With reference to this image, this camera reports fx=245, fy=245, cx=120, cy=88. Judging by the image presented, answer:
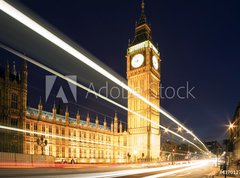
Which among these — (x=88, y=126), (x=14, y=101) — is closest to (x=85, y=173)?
(x=14, y=101)

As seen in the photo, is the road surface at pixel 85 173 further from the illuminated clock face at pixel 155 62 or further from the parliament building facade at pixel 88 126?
the illuminated clock face at pixel 155 62

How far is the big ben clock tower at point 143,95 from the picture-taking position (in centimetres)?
8575

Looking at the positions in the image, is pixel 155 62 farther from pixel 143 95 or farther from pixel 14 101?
pixel 14 101

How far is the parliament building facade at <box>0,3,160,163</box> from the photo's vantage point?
165 feet

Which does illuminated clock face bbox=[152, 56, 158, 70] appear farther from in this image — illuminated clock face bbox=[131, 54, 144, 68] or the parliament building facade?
illuminated clock face bbox=[131, 54, 144, 68]

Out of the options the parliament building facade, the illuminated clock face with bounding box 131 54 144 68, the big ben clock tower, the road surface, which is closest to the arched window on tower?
the parliament building facade

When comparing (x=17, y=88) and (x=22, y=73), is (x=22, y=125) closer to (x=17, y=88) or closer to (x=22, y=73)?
(x=17, y=88)

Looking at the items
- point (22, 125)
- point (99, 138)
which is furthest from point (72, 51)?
point (99, 138)

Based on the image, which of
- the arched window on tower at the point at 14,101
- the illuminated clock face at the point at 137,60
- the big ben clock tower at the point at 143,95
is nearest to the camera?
the arched window on tower at the point at 14,101

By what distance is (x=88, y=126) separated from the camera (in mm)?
80875

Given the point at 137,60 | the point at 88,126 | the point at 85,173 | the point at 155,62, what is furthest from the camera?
the point at 155,62

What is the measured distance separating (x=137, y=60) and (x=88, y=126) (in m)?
32.9

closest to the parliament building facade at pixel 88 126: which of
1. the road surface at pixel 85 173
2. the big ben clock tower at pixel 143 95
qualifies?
the big ben clock tower at pixel 143 95

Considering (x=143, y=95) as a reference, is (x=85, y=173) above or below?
below
